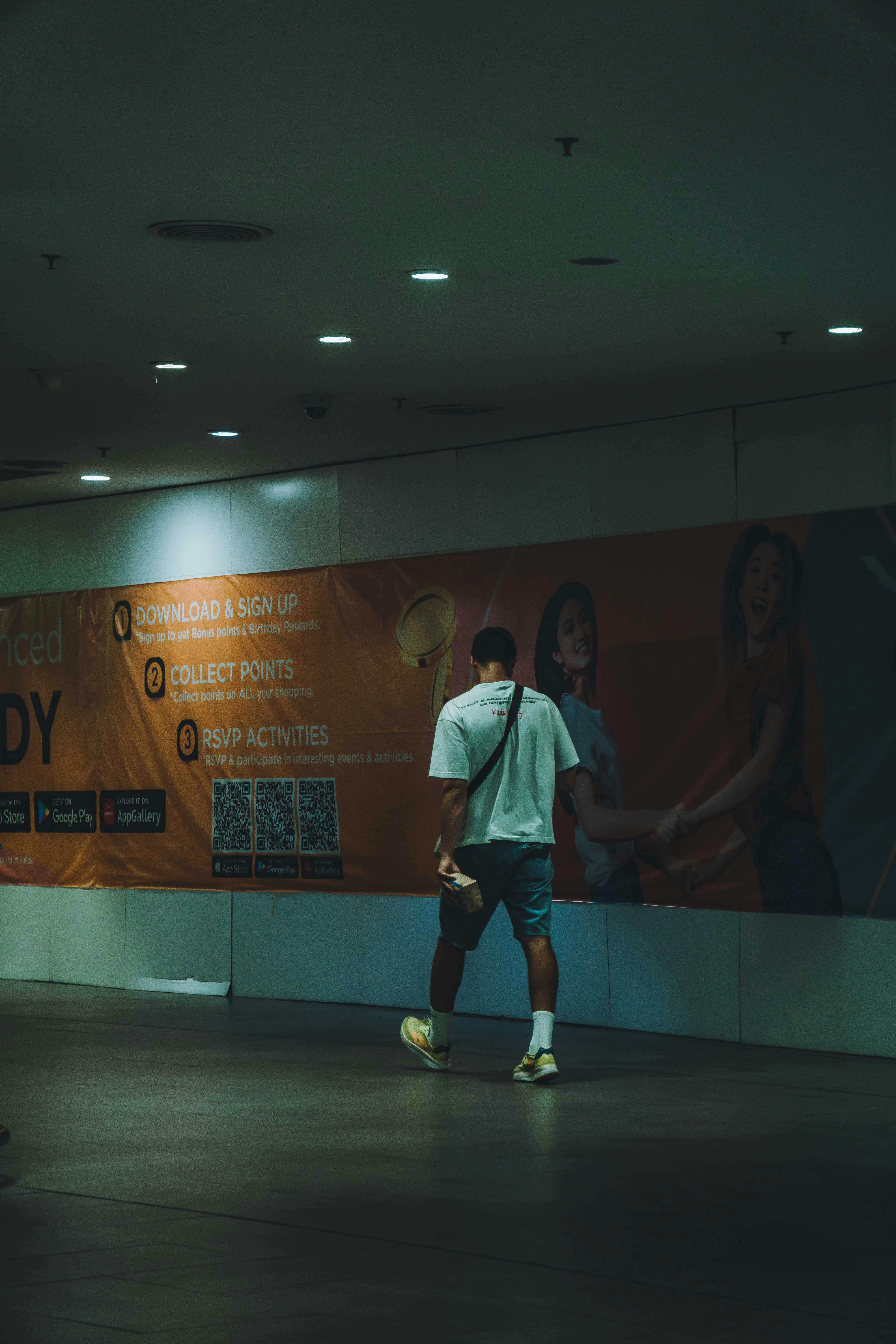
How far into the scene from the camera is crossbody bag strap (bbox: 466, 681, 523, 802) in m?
8.49

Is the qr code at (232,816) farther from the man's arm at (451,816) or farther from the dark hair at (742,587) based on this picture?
the man's arm at (451,816)

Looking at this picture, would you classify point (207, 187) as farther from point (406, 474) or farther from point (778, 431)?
point (406, 474)

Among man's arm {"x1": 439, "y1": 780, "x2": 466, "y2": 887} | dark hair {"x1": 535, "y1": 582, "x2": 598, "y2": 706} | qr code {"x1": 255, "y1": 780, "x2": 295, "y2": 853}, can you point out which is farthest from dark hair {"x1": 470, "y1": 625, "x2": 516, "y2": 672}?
qr code {"x1": 255, "y1": 780, "x2": 295, "y2": 853}

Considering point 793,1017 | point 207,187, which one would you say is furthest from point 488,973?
point 207,187

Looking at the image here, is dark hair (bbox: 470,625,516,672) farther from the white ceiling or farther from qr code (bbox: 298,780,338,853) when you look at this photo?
qr code (bbox: 298,780,338,853)

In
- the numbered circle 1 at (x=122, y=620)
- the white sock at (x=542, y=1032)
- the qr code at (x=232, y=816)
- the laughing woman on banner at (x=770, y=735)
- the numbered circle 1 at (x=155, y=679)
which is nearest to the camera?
the white sock at (x=542, y=1032)

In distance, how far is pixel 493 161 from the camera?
6090 millimetres

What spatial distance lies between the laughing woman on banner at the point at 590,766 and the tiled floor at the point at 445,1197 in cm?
113

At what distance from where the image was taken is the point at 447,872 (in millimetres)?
8336

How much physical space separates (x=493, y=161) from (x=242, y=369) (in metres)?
3.52

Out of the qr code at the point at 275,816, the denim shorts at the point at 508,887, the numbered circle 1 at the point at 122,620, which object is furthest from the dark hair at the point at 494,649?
the numbered circle 1 at the point at 122,620

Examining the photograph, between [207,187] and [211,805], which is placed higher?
[207,187]

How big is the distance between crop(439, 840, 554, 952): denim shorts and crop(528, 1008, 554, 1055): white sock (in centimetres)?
34

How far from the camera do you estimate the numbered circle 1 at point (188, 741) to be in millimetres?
13062
